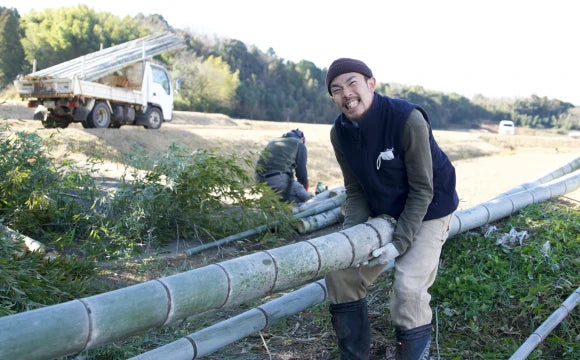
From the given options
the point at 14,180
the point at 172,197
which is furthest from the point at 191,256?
the point at 14,180

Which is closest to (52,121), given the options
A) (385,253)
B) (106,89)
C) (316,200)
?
(106,89)

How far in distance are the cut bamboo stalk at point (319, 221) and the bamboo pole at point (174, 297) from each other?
3448 mm

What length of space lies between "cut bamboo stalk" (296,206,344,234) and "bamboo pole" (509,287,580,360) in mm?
3406

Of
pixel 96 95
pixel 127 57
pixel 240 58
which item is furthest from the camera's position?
pixel 240 58

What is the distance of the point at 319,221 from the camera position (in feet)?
21.6

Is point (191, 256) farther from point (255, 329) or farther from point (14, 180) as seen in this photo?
point (255, 329)

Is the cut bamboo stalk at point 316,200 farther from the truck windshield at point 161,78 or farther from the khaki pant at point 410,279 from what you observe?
the truck windshield at point 161,78

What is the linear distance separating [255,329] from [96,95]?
12.7 metres

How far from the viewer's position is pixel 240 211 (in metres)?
6.48

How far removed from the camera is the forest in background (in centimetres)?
3481

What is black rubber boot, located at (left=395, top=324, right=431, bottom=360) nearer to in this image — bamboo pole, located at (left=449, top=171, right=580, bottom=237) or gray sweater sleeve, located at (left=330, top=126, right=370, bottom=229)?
gray sweater sleeve, located at (left=330, top=126, right=370, bottom=229)

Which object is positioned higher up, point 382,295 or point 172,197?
point 172,197

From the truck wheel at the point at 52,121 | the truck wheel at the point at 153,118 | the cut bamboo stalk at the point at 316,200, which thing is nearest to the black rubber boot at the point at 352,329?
the cut bamboo stalk at the point at 316,200

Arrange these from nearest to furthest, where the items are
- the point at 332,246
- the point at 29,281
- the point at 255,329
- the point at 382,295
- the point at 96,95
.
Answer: the point at 332,246 → the point at 255,329 → the point at 29,281 → the point at 382,295 → the point at 96,95
